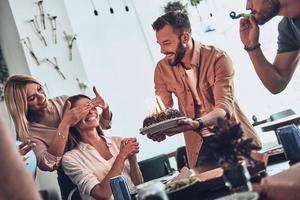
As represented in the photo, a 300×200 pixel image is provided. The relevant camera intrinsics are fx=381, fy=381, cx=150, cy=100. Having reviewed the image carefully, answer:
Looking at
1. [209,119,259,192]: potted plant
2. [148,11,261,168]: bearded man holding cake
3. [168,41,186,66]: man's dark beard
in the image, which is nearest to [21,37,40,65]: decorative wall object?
[148,11,261,168]: bearded man holding cake

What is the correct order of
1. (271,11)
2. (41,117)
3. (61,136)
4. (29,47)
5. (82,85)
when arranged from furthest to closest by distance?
(82,85) → (29,47) → (41,117) → (61,136) → (271,11)

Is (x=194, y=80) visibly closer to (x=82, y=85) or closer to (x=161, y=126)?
(x=161, y=126)

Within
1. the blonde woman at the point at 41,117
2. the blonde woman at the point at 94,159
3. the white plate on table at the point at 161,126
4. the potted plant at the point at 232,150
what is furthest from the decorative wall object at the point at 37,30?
the potted plant at the point at 232,150

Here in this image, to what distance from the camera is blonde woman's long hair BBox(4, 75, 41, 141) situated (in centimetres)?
258

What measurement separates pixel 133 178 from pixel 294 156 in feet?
3.90

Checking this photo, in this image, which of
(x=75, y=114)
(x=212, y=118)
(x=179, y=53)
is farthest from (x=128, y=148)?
(x=179, y=53)

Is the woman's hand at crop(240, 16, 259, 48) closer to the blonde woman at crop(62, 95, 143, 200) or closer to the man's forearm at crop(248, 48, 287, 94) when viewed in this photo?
the man's forearm at crop(248, 48, 287, 94)

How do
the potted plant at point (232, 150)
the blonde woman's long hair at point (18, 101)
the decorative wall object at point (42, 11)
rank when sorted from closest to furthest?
the potted plant at point (232, 150)
the blonde woman's long hair at point (18, 101)
the decorative wall object at point (42, 11)

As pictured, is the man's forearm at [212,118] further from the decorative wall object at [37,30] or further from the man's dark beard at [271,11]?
the decorative wall object at [37,30]

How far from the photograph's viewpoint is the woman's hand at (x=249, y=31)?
1.92 metres

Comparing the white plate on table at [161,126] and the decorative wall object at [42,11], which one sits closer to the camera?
the white plate on table at [161,126]

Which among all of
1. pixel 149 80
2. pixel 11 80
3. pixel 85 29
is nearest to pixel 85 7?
pixel 85 29

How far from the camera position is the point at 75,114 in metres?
2.35

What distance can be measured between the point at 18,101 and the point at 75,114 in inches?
19.6
